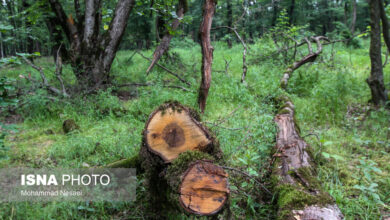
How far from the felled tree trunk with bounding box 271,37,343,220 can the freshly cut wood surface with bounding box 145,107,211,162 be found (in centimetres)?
85

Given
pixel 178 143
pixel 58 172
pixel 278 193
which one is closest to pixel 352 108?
pixel 278 193

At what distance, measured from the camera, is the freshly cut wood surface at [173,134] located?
221 cm

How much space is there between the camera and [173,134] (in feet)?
7.42

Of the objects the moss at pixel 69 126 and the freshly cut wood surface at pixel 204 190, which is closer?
the freshly cut wood surface at pixel 204 190

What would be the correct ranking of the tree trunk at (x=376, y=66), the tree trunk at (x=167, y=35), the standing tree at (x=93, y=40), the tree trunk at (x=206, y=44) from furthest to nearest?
the standing tree at (x=93, y=40) < the tree trunk at (x=167, y=35) < the tree trunk at (x=376, y=66) < the tree trunk at (x=206, y=44)

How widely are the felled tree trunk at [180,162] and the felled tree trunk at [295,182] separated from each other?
662 millimetres

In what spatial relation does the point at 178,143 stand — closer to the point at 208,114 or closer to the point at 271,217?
the point at 271,217

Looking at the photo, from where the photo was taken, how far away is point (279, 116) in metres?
3.96

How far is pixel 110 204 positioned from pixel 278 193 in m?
1.66

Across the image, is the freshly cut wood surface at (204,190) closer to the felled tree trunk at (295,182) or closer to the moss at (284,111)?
the felled tree trunk at (295,182)

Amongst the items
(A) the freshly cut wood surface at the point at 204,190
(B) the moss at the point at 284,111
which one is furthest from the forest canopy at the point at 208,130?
(B) the moss at the point at 284,111

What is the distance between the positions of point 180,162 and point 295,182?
123 centimetres

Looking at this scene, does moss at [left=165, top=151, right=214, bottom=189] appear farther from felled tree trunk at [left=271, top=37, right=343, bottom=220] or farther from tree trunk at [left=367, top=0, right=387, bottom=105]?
tree trunk at [left=367, top=0, right=387, bottom=105]

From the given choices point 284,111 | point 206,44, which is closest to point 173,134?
point 284,111
